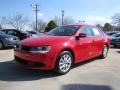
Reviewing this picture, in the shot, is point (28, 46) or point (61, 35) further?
point (61, 35)

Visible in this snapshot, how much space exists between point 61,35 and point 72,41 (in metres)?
0.58

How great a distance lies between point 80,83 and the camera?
18.8ft

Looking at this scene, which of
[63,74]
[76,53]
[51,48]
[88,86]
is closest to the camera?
[88,86]

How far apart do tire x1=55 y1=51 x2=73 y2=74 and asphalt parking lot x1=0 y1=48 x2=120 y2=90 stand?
17cm

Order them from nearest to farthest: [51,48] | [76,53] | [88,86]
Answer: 1. [88,86]
2. [51,48]
3. [76,53]

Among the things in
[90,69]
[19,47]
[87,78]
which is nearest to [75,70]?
[90,69]

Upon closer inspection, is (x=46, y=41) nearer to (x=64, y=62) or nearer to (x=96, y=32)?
(x=64, y=62)

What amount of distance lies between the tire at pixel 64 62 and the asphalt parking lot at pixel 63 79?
0.17 meters

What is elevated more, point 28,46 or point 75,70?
point 28,46

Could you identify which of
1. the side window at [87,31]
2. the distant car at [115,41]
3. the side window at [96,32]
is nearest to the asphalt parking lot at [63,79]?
the side window at [87,31]

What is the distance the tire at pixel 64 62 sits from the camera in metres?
6.38

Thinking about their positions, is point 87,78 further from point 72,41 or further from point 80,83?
point 72,41

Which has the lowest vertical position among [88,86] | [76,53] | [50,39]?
[88,86]

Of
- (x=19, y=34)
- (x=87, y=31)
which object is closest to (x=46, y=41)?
(x=87, y=31)
